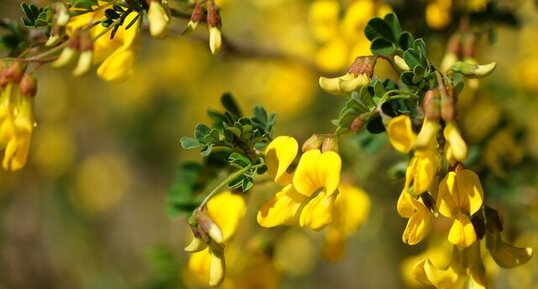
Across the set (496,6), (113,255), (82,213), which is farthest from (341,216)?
(82,213)

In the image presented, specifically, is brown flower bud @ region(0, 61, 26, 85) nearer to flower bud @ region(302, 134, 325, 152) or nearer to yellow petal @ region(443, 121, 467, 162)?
flower bud @ region(302, 134, 325, 152)

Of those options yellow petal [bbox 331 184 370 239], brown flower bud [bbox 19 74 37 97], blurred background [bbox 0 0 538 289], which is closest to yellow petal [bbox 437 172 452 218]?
yellow petal [bbox 331 184 370 239]

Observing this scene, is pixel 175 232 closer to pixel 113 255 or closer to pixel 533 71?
pixel 113 255

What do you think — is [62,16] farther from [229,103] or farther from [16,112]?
[229,103]

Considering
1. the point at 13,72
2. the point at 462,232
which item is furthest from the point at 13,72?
the point at 462,232

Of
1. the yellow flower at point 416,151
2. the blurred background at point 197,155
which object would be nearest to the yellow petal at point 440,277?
the yellow flower at point 416,151

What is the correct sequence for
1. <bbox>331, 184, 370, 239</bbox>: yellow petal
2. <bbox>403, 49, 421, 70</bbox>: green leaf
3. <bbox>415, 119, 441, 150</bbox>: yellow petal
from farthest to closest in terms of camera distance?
<bbox>331, 184, 370, 239</bbox>: yellow petal
<bbox>403, 49, 421, 70</bbox>: green leaf
<bbox>415, 119, 441, 150</bbox>: yellow petal

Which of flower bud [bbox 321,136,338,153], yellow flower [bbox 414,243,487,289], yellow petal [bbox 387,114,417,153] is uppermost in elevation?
yellow petal [bbox 387,114,417,153]
